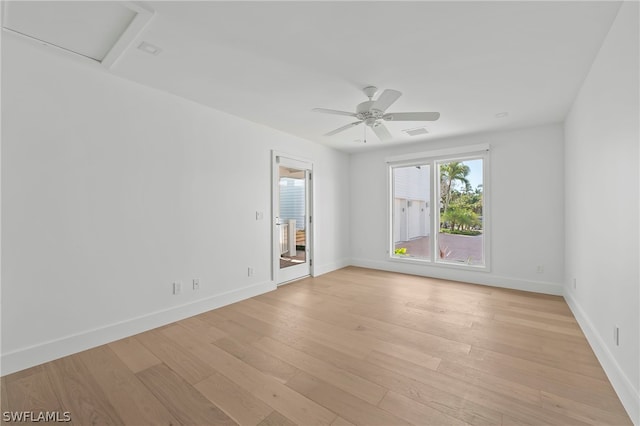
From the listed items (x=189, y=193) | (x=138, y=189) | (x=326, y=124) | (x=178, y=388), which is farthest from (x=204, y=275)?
(x=326, y=124)

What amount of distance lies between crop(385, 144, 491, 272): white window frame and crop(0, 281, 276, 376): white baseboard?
3.34 meters

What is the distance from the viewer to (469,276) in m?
4.66

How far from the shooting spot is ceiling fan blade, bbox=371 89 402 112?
2314mm

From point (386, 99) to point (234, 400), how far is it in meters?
2.65

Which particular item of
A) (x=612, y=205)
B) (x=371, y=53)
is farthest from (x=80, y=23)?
(x=612, y=205)

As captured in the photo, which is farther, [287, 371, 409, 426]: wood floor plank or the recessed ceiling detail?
the recessed ceiling detail

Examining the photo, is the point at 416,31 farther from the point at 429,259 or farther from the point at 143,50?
the point at 429,259

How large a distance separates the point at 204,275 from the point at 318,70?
2672 mm

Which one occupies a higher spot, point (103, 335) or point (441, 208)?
point (441, 208)

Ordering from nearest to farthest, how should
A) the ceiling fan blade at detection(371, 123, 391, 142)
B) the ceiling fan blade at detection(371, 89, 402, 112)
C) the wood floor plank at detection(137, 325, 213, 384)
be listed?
the wood floor plank at detection(137, 325, 213, 384)
the ceiling fan blade at detection(371, 89, 402, 112)
the ceiling fan blade at detection(371, 123, 391, 142)

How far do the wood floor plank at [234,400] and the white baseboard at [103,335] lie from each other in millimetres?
1252

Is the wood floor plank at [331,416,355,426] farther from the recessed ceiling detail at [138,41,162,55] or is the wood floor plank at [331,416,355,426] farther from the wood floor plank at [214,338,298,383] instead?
the recessed ceiling detail at [138,41,162,55]

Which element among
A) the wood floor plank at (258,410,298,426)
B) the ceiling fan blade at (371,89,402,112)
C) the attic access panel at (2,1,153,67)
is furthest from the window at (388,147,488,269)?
the attic access panel at (2,1,153,67)

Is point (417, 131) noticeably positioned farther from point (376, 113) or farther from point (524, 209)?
point (524, 209)
